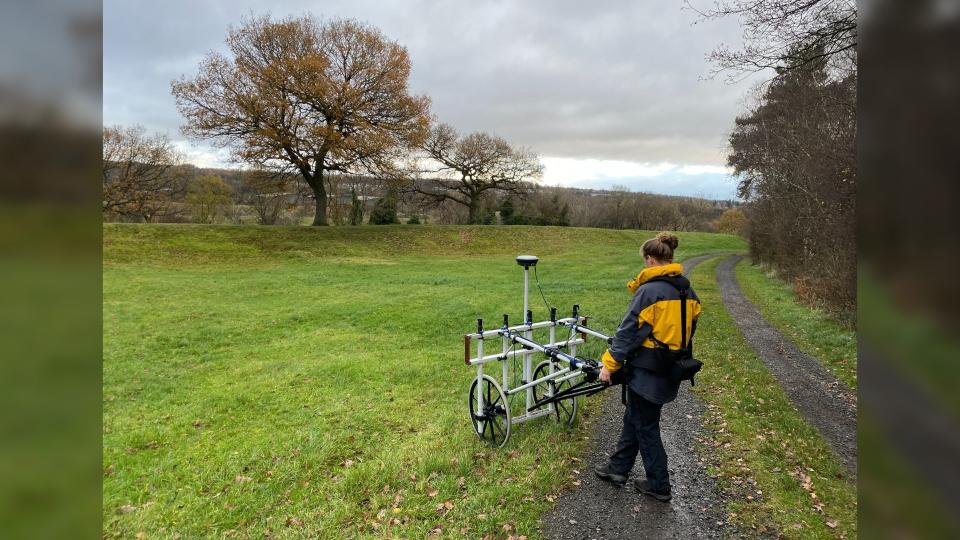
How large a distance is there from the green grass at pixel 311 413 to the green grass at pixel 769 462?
1777 mm

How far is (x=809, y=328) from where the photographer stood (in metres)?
12.4

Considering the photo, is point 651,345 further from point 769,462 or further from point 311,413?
point 311,413

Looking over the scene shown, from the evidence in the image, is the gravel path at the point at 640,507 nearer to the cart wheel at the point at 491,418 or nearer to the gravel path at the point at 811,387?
the cart wheel at the point at 491,418

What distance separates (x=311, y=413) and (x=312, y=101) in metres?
29.8

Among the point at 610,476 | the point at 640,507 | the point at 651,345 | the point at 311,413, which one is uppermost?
Answer: the point at 651,345

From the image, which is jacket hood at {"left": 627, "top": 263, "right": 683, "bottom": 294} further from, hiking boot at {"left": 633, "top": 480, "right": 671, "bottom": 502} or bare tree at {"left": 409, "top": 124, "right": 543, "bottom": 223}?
bare tree at {"left": 409, "top": 124, "right": 543, "bottom": 223}

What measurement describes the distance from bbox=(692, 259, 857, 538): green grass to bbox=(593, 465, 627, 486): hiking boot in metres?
1.02

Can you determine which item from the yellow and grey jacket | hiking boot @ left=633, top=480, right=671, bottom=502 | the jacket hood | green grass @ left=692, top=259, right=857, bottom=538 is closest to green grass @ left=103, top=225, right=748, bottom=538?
hiking boot @ left=633, top=480, right=671, bottom=502

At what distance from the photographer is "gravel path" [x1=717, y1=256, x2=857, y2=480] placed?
6.26 metres

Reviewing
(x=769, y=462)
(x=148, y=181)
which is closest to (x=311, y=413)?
(x=769, y=462)

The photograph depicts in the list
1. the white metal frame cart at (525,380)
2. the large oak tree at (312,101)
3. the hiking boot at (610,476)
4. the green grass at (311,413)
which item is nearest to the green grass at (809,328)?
the hiking boot at (610,476)
